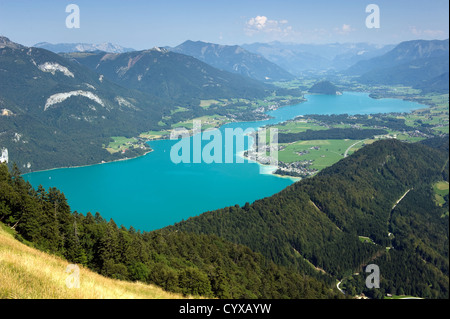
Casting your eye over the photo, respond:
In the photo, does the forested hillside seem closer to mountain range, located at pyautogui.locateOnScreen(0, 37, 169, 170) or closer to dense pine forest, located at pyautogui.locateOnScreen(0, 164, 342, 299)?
dense pine forest, located at pyautogui.locateOnScreen(0, 164, 342, 299)

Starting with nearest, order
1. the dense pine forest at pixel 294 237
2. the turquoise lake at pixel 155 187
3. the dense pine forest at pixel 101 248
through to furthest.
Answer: the dense pine forest at pixel 101 248 → the dense pine forest at pixel 294 237 → the turquoise lake at pixel 155 187

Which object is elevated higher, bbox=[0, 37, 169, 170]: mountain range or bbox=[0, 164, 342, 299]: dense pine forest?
bbox=[0, 37, 169, 170]: mountain range

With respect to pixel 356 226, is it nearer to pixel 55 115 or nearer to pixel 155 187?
pixel 155 187

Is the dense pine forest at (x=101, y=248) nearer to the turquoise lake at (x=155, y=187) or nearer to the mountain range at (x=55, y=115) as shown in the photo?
the turquoise lake at (x=155, y=187)

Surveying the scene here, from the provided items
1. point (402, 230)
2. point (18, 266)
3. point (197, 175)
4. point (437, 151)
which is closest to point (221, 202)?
point (197, 175)

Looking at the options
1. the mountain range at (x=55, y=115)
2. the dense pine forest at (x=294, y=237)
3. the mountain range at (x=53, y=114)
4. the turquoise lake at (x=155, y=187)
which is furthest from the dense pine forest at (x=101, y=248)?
the mountain range at (x=53, y=114)

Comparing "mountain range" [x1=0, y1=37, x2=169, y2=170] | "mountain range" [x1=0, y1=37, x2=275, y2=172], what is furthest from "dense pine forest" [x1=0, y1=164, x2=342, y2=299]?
"mountain range" [x1=0, y1=37, x2=169, y2=170]
